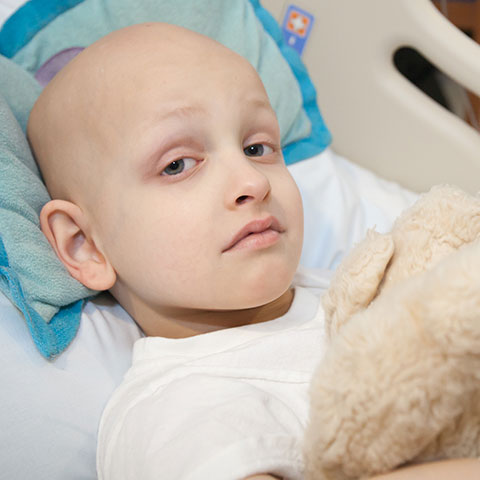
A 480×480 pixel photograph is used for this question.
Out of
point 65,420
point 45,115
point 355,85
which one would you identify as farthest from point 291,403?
point 355,85

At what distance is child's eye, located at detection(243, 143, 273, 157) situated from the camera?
919 millimetres

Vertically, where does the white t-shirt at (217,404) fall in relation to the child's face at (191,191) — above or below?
below

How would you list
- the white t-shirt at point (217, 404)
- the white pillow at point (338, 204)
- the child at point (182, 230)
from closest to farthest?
the white t-shirt at point (217, 404) → the child at point (182, 230) → the white pillow at point (338, 204)

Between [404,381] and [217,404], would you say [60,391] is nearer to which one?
[217,404]

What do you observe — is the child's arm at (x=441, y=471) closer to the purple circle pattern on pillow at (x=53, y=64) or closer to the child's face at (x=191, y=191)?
the child's face at (x=191, y=191)

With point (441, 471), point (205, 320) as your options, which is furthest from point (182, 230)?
point (441, 471)

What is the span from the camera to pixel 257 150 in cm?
93

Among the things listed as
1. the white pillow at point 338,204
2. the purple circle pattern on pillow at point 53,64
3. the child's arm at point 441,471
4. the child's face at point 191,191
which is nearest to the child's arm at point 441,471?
the child's arm at point 441,471

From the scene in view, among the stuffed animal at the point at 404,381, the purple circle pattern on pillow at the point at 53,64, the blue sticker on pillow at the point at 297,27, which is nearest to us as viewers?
the stuffed animal at the point at 404,381

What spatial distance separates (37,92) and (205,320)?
23.0 inches

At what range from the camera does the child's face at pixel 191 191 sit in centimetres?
80

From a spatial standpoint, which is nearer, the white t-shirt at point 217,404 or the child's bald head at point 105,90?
the white t-shirt at point 217,404

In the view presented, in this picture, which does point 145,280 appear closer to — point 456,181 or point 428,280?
point 428,280

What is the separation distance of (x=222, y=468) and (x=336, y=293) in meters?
0.23
